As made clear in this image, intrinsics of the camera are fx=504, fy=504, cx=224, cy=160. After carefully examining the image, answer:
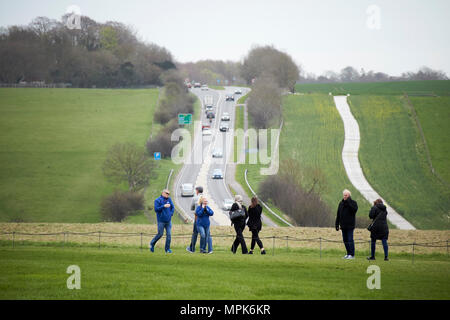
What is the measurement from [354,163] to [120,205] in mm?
38101

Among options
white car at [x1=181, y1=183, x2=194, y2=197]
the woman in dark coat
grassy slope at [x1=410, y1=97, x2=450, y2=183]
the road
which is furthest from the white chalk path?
the woman in dark coat

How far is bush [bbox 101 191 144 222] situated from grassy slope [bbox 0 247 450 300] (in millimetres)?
35642

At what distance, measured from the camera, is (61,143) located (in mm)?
81500

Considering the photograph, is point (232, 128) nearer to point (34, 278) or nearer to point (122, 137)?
point (122, 137)

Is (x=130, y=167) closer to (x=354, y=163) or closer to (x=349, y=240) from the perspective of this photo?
(x=354, y=163)

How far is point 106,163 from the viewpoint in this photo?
211 feet

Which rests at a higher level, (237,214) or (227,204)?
(237,214)

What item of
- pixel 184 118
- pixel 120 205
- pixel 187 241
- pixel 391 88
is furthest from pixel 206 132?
pixel 187 241

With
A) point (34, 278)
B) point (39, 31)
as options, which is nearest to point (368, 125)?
point (34, 278)

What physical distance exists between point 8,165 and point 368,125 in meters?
62.5

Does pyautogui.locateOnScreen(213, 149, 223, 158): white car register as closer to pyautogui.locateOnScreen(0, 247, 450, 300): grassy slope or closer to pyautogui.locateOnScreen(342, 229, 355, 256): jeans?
pyautogui.locateOnScreen(342, 229, 355, 256): jeans

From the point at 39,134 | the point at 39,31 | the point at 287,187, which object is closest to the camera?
the point at 287,187

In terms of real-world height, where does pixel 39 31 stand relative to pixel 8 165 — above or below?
above

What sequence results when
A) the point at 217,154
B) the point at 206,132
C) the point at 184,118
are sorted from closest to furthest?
the point at 217,154 → the point at 184,118 → the point at 206,132
